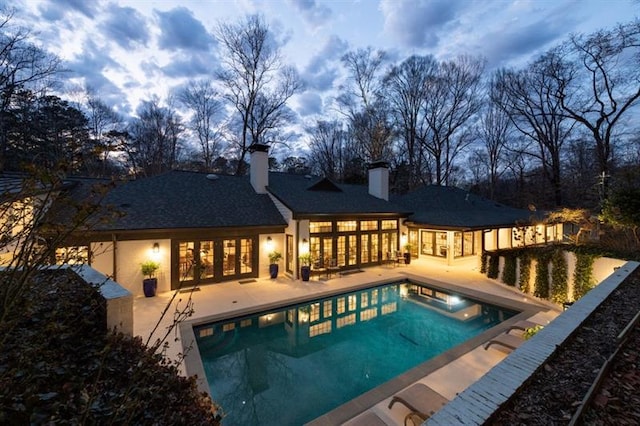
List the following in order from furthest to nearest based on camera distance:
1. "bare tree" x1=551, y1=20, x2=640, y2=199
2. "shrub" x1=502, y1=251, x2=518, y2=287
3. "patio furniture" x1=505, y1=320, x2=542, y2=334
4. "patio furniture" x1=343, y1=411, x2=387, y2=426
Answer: "bare tree" x1=551, y1=20, x2=640, y2=199 → "shrub" x1=502, y1=251, x2=518, y2=287 → "patio furniture" x1=505, y1=320, x2=542, y2=334 → "patio furniture" x1=343, y1=411, x2=387, y2=426

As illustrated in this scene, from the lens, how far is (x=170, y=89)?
21203 millimetres

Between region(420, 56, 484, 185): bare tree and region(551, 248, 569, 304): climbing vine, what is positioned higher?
region(420, 56, 484, 185): bare tree

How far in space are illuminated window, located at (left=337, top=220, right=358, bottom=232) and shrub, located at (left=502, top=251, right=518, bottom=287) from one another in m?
6.29

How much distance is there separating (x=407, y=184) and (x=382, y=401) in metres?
23.3

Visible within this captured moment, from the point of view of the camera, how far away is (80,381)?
2.63 m

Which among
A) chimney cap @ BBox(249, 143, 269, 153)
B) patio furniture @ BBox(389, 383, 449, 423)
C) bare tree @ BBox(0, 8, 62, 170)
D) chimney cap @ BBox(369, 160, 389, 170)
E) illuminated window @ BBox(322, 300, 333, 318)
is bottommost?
illuminated window @ BBox(322, 300, 333, 318)

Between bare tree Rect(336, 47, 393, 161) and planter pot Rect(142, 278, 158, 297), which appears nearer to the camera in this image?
planter pot Rect(142, 278, 158, 297)

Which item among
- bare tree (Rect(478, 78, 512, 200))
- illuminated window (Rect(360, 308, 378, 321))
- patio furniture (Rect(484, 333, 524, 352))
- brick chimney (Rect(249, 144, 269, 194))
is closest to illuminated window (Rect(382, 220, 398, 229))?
illuminated window (Rect(360, 308, 378, 321))

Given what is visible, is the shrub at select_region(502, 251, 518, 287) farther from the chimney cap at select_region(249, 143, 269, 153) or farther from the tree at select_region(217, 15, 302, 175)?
the tree at select_region(217, 15, 302, 175)

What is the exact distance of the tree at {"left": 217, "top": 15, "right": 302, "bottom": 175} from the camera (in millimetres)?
18062

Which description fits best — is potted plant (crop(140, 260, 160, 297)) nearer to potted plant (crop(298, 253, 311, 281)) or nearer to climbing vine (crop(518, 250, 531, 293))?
potted plant (crop(298, 253, 311, 281))

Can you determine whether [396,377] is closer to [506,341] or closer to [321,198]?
[506,341]

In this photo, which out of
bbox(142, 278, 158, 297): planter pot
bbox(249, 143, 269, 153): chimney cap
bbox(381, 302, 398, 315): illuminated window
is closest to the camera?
bbox(381, 302, 398, 315): illuminated window

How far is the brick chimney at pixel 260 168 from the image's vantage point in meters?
12.9
